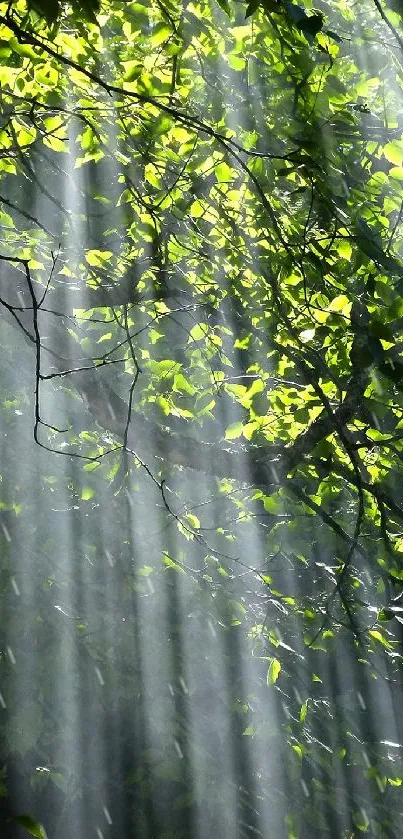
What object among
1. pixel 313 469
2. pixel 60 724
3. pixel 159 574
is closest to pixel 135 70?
pixel 313 469

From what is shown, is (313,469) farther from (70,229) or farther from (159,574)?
(70,229)

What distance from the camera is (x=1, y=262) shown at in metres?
2.81

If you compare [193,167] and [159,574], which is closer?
[193,167]

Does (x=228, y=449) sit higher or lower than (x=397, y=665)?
higher

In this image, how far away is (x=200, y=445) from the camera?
290cm

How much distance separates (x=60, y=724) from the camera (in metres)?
2.98

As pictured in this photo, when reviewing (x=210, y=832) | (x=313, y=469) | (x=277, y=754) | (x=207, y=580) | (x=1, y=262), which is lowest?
(x=210, y=832)

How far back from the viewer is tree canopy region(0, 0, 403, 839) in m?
2.69

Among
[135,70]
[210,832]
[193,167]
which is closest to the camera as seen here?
[135,70]

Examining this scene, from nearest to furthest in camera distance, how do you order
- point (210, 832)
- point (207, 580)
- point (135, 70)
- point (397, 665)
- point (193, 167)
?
point (135, 70) < point (193, 167) < point (210, 832) < point (207, 580) < point (397, 665)

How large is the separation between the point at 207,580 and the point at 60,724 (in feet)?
2.61

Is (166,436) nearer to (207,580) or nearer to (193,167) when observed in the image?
(207,580)

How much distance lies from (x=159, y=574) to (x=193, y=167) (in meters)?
1.60

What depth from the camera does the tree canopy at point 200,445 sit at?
2691 mm
